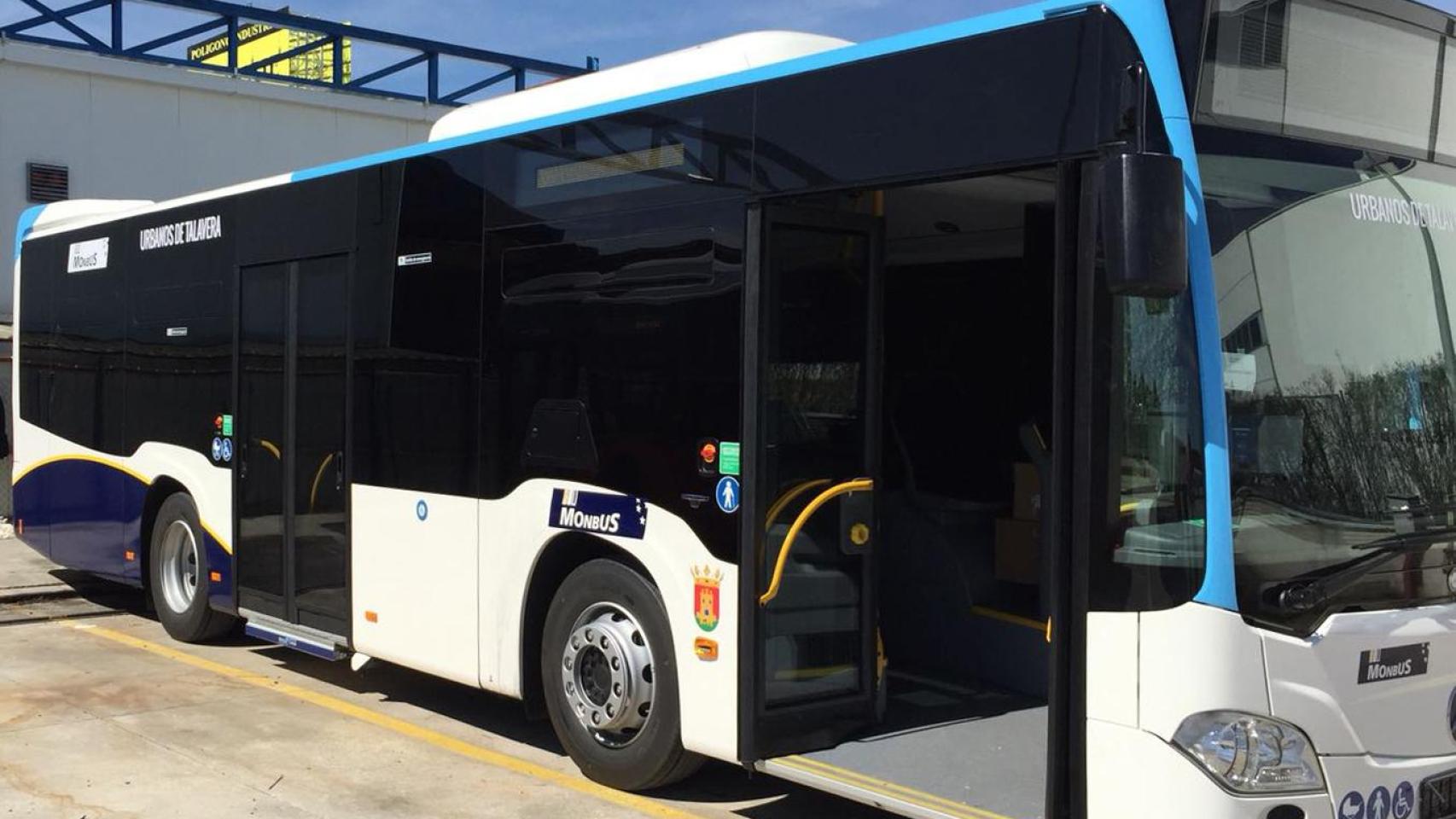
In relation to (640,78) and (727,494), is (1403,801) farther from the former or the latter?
(640,78)

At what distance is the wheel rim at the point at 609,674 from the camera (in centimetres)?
613

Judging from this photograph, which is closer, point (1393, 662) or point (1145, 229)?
point (1145, 229)

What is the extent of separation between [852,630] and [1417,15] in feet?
10.4

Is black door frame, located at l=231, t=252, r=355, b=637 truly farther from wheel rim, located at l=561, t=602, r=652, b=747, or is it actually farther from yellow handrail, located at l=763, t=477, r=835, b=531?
yellow handrail, located at l=763, t=477, r=835, b=531

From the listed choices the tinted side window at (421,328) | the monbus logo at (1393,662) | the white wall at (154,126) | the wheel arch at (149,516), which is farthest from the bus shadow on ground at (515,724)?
the white wall at (154,126)

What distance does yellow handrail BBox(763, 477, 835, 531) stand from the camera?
5.61 metres

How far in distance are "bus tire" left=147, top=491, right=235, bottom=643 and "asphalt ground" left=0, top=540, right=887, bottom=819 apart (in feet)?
0.57

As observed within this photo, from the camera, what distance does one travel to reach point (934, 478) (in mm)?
7723

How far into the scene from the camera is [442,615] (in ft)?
23.6

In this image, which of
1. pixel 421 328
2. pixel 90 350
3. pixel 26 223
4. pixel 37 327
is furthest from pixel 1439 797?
pixel 26 223

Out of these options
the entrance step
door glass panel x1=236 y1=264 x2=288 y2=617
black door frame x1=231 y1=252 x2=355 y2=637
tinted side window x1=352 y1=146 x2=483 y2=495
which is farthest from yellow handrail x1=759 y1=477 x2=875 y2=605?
door glass panel x1=236 y1=264 x2=288 y2=617

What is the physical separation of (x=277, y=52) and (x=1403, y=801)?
21693 mm

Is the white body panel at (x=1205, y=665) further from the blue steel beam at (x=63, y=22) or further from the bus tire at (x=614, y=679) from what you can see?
the blue steel beam at (x=63, y=22)

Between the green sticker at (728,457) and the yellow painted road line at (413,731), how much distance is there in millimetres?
1538
